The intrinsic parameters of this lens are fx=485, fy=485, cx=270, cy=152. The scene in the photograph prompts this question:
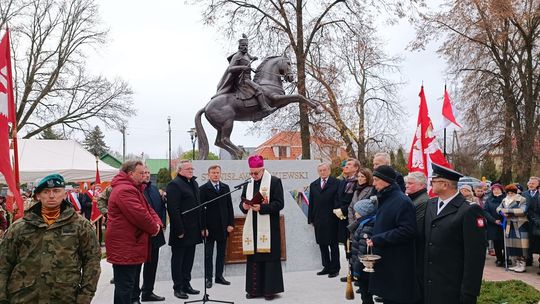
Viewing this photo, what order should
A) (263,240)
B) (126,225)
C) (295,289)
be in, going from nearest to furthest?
1. (126,225)
2. (263,240)
3. (295,289)

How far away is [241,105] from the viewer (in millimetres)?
8664

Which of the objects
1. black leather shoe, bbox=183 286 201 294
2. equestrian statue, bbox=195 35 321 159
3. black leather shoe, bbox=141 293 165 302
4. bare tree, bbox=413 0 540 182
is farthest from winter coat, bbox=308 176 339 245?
bare tree, bbox=413 0 540 182

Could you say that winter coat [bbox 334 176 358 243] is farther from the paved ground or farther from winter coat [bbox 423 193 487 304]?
winter coat [bbox 423 193 487 304]

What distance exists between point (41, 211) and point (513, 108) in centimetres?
2266

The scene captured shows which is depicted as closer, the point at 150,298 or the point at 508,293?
the point at 150,298

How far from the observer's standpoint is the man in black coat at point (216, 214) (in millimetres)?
7102

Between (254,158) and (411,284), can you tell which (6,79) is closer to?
(254,158)

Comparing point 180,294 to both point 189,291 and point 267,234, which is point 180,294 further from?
point 267,234

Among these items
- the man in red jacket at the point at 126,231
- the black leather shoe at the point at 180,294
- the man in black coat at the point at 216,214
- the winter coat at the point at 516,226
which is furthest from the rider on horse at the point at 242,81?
the winter coat at the point at 516,226

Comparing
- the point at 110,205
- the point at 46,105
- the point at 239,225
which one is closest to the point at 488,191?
the point at 239,225

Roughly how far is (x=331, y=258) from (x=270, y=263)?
1912 mm

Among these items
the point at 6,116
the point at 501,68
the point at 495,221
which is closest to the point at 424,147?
the point at 495,221

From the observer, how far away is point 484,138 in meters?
23.2

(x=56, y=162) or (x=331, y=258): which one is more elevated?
(x=56, y=162)
